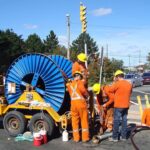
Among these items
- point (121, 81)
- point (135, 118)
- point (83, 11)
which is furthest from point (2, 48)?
point (121, 81)

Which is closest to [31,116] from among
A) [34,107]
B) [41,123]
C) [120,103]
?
[34,107]

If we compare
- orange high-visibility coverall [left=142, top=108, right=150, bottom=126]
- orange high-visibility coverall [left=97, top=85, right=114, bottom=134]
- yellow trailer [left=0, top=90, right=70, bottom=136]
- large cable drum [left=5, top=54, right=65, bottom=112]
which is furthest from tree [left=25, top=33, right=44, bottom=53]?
orange high-visibility coverall [left=97, top=85, right=114, bottom=134]

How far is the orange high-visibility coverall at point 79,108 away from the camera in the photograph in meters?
9.41

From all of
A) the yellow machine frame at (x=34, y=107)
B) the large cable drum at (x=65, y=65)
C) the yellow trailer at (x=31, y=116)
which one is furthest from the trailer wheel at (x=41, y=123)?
the large cable drum at (x=65, y=65)

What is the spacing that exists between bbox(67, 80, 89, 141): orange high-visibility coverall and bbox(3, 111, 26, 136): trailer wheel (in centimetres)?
164

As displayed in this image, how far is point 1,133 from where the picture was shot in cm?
1080

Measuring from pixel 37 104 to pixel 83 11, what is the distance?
777 centimetres

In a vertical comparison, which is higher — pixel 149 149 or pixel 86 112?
pixel 86 112

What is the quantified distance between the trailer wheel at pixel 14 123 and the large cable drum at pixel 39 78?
→ 0.57 meters

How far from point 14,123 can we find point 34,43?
226 ft

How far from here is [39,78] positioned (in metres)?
10.7

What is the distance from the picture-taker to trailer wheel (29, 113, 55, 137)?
9914 mm

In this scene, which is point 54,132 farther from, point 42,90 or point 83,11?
point 83,11

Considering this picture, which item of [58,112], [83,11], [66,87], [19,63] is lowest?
[58,112]
